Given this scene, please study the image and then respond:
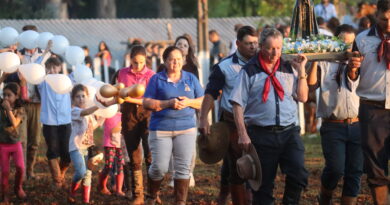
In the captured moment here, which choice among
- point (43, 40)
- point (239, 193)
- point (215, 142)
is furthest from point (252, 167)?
point (43, 40)

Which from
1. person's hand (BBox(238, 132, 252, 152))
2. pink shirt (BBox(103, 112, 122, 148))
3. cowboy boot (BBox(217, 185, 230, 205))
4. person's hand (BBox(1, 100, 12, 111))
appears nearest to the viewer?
person's hand (BBox(238, 132, 252, 152))

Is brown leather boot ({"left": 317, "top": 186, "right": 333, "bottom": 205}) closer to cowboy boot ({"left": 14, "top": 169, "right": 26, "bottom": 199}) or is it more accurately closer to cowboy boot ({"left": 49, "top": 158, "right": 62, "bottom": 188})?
cowboy boot ({"left": 14, "top": 169, "right": 26, "bottom": 199})

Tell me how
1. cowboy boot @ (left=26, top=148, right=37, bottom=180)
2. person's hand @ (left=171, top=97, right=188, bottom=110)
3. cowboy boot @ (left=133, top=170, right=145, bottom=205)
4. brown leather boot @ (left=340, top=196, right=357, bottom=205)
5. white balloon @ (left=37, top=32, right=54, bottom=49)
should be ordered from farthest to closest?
cowboy boot @ (left=26, top=148, right=37, bottom=180) → white balloon @ (left=37, top=32, right=54, bottom=49) → cowboy boot @ (left=133, top=170, right=145, bottom=205) → person's hand @ (left=171, top=97, right=188, bottom=110) → brown leather boot @ (left=340, top=196, right=357, bottom=205)

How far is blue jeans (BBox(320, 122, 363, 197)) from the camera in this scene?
31.6 ft

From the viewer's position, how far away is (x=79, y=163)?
38.6ft

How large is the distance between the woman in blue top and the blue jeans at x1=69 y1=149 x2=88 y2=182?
1.48 m

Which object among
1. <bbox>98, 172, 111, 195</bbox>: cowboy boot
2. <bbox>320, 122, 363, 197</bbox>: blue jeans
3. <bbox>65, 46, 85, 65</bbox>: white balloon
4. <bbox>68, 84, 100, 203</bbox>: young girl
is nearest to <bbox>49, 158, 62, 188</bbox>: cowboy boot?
<bbox>98, 172, 111, 195</bbox>: cowboy boot

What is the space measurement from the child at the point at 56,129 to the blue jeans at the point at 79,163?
1.12 meters

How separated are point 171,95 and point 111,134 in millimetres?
2036

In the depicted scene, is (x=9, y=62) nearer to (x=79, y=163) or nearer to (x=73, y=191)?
(x=79, y=163)

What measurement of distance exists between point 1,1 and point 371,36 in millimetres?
29776

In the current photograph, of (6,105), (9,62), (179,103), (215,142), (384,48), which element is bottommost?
(215,142)

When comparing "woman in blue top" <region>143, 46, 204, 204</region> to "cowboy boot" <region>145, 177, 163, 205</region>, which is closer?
"woman in blue top" <region>143, 46, 204, 204</region>

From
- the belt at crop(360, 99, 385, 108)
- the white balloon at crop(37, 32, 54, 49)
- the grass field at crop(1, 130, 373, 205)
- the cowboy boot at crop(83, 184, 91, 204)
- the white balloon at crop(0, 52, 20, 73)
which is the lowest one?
the grass field at crop(1, 130, 373, 205)
